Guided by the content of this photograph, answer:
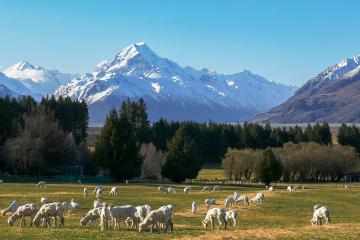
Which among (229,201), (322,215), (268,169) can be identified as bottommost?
(322,215)

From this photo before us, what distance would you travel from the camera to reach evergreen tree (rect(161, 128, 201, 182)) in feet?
368

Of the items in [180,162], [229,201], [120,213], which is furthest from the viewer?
[180,162]

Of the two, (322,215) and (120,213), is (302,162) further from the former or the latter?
(120,213)

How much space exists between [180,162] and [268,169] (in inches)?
681

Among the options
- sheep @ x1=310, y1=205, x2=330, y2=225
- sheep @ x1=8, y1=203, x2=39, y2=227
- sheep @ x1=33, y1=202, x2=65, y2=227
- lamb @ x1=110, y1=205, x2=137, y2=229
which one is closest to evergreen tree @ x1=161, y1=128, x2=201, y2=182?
sheep @ x1=310, y1=205, x2=330, y2=225

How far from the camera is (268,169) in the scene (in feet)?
375

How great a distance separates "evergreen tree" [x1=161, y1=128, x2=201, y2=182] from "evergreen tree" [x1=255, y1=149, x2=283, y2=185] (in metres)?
12.5

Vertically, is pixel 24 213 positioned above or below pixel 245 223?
above

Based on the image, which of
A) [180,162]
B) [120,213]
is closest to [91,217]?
[120,213]

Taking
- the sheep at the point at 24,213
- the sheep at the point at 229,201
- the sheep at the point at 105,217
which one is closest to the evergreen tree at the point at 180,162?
the sheep at the point at 229,201

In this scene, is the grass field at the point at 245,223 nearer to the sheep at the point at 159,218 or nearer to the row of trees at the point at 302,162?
the sheep at the point at 159,218

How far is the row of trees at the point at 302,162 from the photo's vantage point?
5423 inches

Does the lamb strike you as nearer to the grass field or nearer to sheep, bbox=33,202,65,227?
the grass field

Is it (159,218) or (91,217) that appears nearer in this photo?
(159,218)
